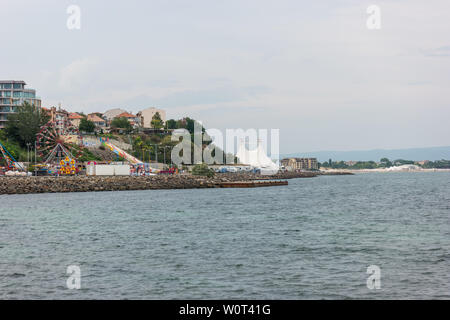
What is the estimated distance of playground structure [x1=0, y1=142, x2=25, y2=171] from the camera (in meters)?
107

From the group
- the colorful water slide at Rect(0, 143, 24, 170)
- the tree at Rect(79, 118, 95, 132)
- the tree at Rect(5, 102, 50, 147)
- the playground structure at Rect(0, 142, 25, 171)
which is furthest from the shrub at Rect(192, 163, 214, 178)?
the tree at Rect(79, 118, 95, 132)

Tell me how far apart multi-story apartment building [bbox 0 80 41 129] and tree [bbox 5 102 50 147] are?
17.0 metres

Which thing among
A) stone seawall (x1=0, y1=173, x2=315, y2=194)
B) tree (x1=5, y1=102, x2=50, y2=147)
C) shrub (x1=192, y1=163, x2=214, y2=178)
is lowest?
stone seawall (x1=0, y1=173, x2=315, y2=194)

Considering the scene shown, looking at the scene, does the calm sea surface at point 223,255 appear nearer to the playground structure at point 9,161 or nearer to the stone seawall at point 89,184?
the stone seawall at point 89,184

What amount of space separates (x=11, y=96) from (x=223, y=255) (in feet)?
463

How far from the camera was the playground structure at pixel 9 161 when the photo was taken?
10734 cm

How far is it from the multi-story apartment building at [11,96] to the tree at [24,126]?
1699 cm

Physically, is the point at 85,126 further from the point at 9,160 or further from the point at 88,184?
the point at 88,184

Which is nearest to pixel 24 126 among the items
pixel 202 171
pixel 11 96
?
pixel 11 96

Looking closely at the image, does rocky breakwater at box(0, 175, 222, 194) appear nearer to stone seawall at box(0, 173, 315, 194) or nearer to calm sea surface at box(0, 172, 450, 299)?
stone seawall at box(0, 173, 315, 194)

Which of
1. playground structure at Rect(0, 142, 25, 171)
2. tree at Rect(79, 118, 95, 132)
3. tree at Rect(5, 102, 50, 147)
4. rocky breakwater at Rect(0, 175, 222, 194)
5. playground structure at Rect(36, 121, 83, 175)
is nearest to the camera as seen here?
rocky breakwater at Rect(0, 175, 222, 194)

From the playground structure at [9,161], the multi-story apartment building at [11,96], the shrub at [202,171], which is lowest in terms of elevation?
the shrub at [202,171]

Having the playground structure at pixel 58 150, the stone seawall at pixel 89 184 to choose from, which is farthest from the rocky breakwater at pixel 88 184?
the playground structure at pixel 58 150
